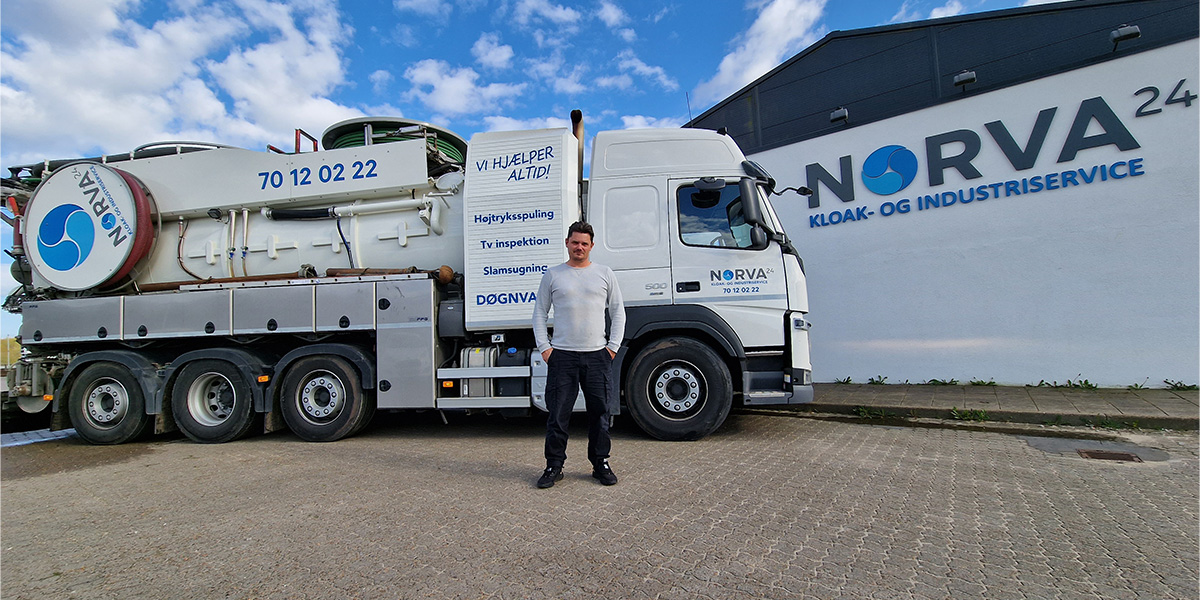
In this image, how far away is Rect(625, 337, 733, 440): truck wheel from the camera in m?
5.20

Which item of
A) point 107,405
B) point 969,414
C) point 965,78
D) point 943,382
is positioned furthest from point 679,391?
point 965,78

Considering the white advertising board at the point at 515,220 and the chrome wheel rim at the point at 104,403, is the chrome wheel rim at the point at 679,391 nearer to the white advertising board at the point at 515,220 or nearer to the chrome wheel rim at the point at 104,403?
the white advertising board at the point at 515,220

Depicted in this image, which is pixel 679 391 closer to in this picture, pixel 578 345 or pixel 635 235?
pixel 635 235

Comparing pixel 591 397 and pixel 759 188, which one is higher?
pixel 759 188

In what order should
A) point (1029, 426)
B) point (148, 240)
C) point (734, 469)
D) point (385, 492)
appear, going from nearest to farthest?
1. point (385, 492)
2. point (734, 469)
3. point (1029, 426)
4. point (148, 240)

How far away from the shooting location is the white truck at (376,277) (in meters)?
5.36

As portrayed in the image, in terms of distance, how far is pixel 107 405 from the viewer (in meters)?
6.33

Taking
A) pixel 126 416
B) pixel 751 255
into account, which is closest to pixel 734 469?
pixel 751 255

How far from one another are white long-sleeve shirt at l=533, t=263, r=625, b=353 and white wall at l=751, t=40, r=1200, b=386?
21.0 ft

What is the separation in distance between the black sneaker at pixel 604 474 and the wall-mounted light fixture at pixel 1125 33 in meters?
8.75

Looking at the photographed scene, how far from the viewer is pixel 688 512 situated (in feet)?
10.6

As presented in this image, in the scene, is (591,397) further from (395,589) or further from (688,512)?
(395,589)

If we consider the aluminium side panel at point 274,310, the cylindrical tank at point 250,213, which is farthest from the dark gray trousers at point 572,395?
the aluminium side panel at point 274,310

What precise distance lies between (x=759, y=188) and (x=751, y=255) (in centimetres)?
76
